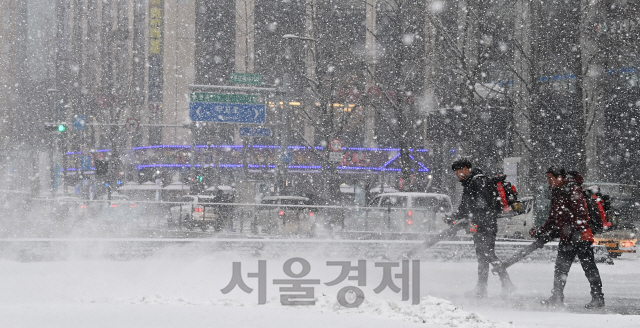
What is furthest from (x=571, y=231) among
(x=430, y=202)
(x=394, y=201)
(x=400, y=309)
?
(x=394, y=201)

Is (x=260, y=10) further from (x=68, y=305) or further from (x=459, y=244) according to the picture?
Result: (x=68, y=305)

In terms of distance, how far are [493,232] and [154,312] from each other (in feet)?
14.5

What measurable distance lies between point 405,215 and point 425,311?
32.9 feet

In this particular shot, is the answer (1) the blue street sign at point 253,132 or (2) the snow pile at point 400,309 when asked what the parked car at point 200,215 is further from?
(2) the snow pile at point 400,309

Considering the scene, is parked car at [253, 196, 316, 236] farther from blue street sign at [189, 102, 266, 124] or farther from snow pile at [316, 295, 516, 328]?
snow pile at [316, 295, 516, 328]

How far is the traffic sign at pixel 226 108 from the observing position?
969 inches

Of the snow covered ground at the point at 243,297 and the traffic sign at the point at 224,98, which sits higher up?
the traffic sign at the point at 224,98

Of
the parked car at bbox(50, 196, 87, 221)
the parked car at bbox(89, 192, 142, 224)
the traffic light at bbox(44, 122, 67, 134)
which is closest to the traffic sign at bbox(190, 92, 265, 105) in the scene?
the parked car at bbox(89, 192, 142, 224)

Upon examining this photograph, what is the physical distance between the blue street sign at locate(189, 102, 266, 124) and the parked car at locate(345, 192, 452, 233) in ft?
29.1

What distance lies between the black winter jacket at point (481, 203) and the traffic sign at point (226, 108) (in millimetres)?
17075

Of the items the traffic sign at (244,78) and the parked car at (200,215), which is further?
the traffic sign at (244,78)

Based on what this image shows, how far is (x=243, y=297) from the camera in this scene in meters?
8.16

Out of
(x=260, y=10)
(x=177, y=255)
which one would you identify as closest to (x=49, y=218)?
(x=177, y=255)

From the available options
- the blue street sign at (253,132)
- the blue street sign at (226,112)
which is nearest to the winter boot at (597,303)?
the blue street sign at (226,112)
